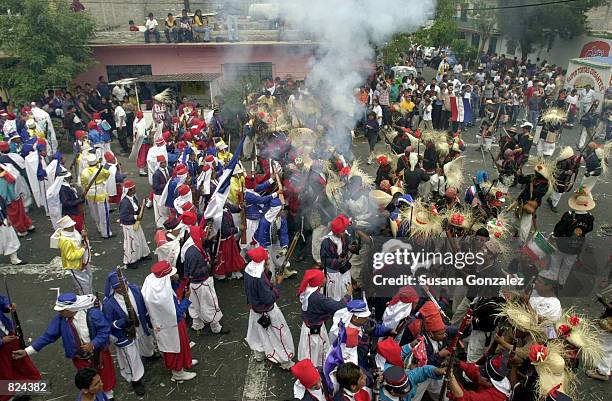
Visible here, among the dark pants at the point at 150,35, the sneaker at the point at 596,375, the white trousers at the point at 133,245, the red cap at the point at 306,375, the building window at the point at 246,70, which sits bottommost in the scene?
the sneaker at the point at 596,375

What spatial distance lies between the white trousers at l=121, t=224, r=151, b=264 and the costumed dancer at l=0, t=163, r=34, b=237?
2.40 metres

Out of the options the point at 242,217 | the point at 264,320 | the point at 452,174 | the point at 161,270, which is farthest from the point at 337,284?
the point at 452,174

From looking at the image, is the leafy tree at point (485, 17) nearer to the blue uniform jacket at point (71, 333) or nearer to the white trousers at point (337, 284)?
the white trousers at point (337, 284)

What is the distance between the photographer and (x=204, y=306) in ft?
20.2

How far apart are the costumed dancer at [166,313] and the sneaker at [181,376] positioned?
0.09 m

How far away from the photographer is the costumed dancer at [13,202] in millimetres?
8469

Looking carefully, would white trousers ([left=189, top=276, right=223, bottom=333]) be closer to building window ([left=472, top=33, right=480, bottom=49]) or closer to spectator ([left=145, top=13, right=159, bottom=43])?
spectator ([left=145, top=13, right=159, bottom=43])

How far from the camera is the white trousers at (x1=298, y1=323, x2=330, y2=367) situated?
5.14 metres

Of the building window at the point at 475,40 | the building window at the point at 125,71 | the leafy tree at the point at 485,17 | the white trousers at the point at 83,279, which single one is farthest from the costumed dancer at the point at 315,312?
the building window at the point at 475,40

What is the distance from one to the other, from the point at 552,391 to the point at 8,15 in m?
19.3

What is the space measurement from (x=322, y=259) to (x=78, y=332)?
3081 mm

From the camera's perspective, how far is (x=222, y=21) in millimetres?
20031

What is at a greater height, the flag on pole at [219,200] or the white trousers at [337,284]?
the flag on pole at [219,200]

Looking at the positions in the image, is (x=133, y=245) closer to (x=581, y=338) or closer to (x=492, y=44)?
(x=581, y=338)
